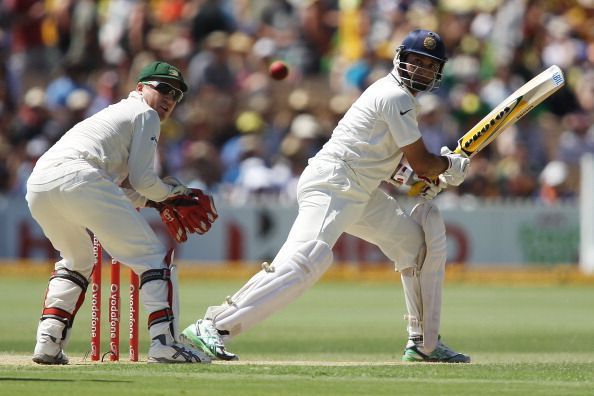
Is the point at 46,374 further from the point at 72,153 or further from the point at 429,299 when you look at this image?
the point at 429,299

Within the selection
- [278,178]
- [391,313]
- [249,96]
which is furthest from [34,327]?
[249,96]

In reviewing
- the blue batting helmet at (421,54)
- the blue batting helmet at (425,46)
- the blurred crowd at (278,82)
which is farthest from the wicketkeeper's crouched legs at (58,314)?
the blurred crowd at (278,82)

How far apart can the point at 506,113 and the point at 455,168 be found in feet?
2.40

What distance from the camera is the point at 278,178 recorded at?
17.8 meters

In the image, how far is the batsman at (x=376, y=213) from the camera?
8344mm

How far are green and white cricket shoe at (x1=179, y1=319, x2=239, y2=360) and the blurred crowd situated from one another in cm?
901

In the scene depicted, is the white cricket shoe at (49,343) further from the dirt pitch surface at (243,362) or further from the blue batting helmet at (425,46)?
the blue batting helmet at (425,46)

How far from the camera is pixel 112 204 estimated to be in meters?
7.98

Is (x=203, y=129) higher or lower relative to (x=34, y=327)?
higher

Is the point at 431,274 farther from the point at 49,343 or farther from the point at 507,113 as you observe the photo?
the point at 49,343

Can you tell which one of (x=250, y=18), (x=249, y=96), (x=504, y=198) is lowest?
(x=504, y=198)

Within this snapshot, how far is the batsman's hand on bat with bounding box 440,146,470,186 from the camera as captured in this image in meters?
8.78

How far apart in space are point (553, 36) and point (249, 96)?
4.33 metres

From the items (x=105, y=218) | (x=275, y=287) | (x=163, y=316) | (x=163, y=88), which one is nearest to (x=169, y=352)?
(x=163, y=316)
